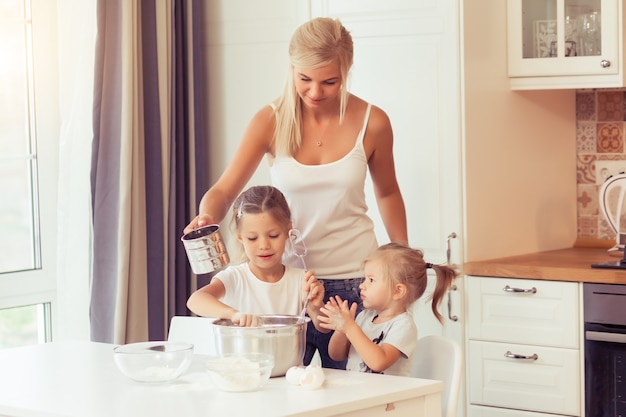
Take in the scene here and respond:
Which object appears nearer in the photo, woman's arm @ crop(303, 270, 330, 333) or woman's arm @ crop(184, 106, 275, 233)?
woman's arm @ crop(303, 270, 330, 333)

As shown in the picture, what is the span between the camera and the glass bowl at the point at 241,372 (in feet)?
6.48

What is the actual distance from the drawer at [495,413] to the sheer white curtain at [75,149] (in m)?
1.25

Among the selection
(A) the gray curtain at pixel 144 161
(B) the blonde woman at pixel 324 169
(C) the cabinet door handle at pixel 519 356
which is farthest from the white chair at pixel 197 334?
(C) the cabinet door handle at pixel 519 356

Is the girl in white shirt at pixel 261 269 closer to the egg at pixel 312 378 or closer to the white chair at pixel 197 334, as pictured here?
the white chair at pixel 197 334

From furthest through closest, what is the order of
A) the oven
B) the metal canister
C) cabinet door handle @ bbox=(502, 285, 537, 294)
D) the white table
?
cabinet door handle @ bbox=(502, 285, 537, 294) < the oven < the metal canister < the white table

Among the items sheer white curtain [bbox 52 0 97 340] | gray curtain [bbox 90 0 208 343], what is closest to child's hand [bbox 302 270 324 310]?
gray curtain [bbox 90 0 208 343]

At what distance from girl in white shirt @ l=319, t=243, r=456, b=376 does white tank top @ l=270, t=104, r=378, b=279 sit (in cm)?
16

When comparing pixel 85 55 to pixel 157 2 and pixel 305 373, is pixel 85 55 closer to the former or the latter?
pixel 157 2

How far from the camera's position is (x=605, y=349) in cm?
301

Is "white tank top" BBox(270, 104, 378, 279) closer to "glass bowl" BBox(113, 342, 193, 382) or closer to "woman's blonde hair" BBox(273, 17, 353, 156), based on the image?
"woman's blonde hair" BBox(273, 17, 353, 156)

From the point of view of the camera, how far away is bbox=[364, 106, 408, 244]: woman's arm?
2.61 meters

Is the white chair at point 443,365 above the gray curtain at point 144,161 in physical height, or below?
below

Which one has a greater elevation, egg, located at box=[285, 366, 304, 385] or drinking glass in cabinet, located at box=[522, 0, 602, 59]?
drinking glass in cabinet, located at box=[522, 0, 602, 59]

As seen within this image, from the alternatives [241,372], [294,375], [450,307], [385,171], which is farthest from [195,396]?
[450,307]
